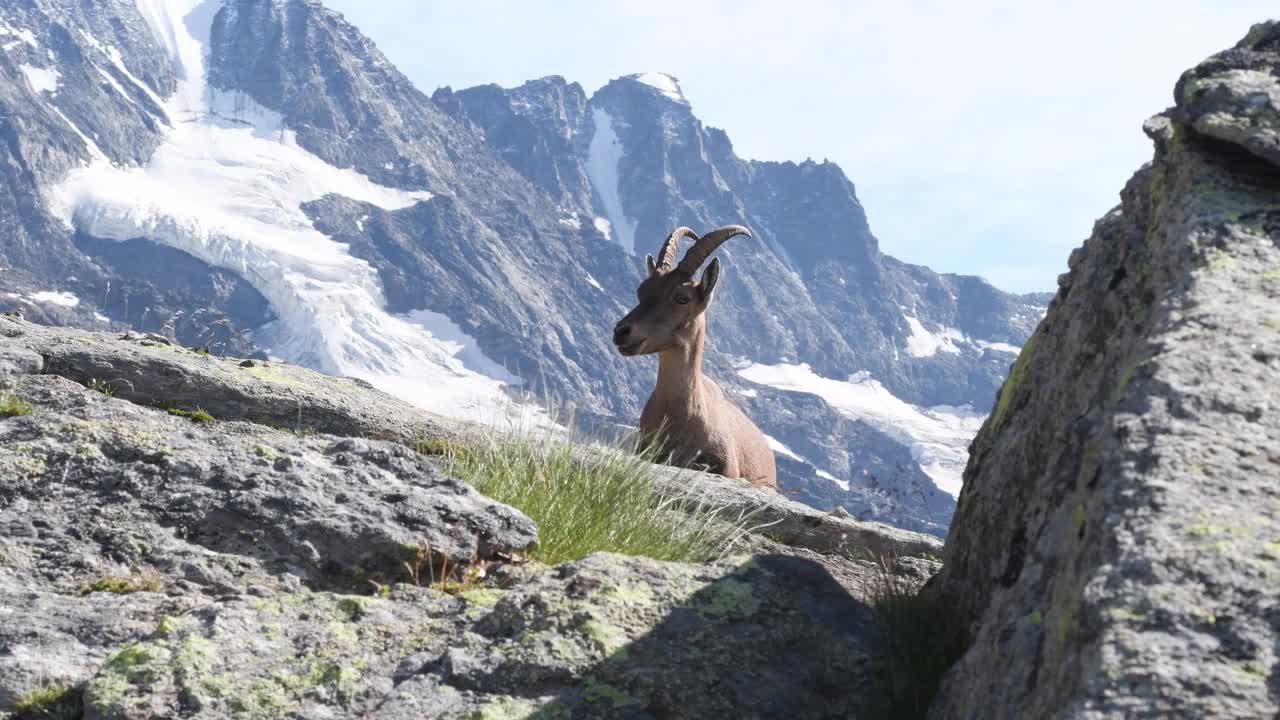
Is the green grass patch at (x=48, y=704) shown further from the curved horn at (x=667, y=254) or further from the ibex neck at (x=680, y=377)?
the curved horn at (x=667, y=254)

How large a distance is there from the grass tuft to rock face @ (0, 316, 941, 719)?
9 centimetres

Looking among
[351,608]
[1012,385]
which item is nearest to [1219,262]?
[1012,385]

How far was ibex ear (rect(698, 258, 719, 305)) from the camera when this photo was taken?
15844 millimetres

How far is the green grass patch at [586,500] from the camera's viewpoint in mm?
6082

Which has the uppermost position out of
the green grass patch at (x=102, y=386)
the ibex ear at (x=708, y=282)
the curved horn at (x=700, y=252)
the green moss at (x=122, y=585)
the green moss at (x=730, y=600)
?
the curved horn at (x=700, y=252)

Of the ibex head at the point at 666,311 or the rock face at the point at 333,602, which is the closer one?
the rock face at the point at 333,602

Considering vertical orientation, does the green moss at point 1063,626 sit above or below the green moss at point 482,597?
above

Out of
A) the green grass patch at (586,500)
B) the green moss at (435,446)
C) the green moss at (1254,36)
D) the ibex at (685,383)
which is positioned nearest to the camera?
the green moss at (1254,36)

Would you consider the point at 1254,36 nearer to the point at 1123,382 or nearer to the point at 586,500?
the point at 1123,382

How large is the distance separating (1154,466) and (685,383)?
11.7 meters

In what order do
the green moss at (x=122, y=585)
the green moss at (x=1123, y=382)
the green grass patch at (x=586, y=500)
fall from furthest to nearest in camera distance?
the green grass patch at (x=586, y=500)
the green moss at (x=122, y=585)
the green moss at (x=1123, y=382)

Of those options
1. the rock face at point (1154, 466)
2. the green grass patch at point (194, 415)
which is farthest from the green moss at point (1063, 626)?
the green grass patch at point (194, 415)

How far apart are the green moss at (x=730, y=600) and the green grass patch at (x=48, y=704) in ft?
7.07

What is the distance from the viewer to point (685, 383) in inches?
566
